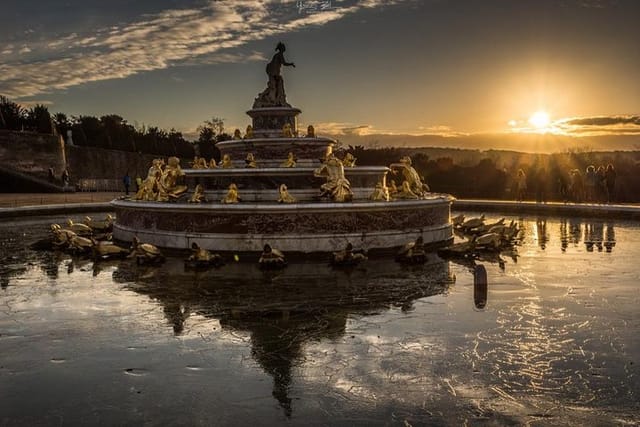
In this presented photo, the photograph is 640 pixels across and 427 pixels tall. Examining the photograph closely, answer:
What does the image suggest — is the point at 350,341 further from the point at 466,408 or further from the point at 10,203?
the point at 10,203

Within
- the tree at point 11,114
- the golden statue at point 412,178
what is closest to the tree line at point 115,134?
the tree at point 11,114

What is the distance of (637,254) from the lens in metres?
13.3

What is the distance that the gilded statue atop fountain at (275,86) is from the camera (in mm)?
21031

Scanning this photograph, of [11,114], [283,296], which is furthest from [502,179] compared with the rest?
[11,114]

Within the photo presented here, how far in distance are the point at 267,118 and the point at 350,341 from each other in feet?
49.0

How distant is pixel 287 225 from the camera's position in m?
12.9

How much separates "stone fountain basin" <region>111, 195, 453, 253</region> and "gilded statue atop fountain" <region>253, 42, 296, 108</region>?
327 inches

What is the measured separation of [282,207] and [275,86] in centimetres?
951

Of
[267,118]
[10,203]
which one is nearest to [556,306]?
[267,118]

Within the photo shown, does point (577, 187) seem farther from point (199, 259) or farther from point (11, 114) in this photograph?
point (11, 114)

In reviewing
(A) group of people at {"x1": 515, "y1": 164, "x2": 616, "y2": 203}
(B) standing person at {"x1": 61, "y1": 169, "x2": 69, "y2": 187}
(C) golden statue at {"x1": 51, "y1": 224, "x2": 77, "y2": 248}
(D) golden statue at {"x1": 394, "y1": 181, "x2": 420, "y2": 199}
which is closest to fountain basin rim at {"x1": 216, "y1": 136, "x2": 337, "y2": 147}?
(D) golden statue at {"x1": 394, "y1": 181, "x2": 420, "y2": 199}

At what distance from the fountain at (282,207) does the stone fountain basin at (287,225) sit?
0.02 m

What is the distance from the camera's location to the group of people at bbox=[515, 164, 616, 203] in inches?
998

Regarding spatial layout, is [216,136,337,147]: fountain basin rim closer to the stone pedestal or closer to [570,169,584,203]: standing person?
the stone pedestal
